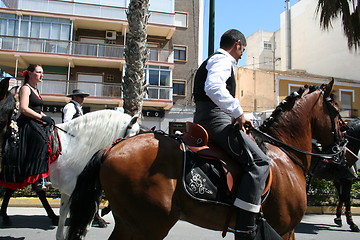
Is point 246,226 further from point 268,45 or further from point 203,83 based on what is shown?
point 268,45

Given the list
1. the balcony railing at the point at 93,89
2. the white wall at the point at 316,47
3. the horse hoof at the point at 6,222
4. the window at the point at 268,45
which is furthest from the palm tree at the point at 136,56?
the window at the point at 268,45

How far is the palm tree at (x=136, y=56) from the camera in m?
8.69

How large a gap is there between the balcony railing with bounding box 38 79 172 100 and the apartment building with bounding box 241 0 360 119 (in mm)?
9034

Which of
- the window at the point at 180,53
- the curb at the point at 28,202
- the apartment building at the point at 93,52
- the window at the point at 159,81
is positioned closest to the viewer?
the curb at the point at 28,202

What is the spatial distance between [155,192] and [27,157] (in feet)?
8.12

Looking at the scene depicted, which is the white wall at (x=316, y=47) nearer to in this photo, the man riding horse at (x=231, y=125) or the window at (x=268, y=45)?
the window at (x=268, y=45)

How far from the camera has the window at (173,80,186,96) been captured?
27.9 metres

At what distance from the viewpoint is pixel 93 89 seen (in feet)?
79.2

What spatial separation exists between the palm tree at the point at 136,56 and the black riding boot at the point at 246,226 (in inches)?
240

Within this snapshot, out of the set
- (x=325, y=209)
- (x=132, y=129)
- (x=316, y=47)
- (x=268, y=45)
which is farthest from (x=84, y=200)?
(x=268, y=45)

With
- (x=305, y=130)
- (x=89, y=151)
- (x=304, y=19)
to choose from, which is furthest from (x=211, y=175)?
(x=304, y=19)

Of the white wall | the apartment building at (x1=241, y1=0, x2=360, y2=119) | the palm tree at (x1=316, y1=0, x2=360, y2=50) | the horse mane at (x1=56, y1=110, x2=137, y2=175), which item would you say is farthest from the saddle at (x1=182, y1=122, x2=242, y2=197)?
the white wall

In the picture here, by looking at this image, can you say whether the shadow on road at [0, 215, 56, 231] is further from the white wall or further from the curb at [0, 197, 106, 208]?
A: the white wall

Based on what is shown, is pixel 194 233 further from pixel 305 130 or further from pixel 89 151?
pixel 305 130
